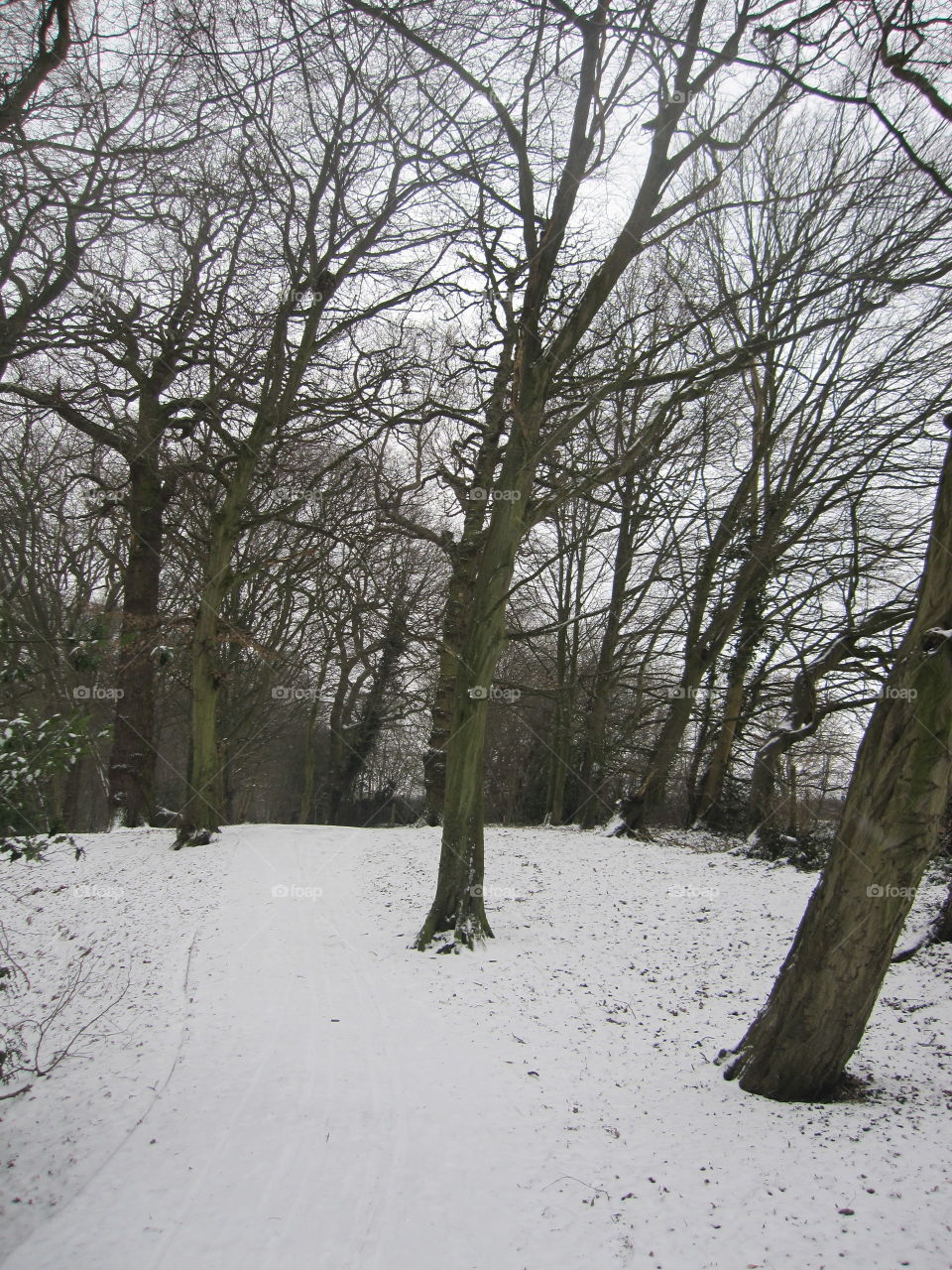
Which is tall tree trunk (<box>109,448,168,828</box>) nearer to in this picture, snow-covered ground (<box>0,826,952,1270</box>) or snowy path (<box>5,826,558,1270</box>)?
snow-covered ground (<box>0,826,952,1270</box>)

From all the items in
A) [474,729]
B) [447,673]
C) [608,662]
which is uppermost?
[608,662]

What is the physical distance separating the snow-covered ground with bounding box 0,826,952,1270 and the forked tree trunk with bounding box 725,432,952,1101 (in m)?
0.36

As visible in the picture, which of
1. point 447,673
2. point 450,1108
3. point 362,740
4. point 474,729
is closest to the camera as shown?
point 450,1108

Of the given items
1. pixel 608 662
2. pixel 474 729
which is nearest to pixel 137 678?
pixel 608 662

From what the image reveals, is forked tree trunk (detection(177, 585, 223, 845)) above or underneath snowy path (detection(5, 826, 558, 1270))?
above

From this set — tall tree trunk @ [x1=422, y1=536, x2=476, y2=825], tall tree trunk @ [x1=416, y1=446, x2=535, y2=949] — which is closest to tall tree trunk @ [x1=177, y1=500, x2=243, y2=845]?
tall tree trunk @ [x1=422, y1=536, x2=476, y2=825]

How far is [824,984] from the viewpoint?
4289 mm

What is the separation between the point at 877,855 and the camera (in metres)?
4.18

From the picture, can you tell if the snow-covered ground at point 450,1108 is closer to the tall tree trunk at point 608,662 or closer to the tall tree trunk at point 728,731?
the tall tree trunk at point 728,731

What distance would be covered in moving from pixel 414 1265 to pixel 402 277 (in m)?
11.3

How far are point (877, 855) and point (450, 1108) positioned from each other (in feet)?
9.61

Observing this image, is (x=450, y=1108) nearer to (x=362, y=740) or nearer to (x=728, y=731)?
(x=728, y=731)

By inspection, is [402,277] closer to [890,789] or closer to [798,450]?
[798,450]

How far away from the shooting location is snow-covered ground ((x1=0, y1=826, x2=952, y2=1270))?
136 inches
